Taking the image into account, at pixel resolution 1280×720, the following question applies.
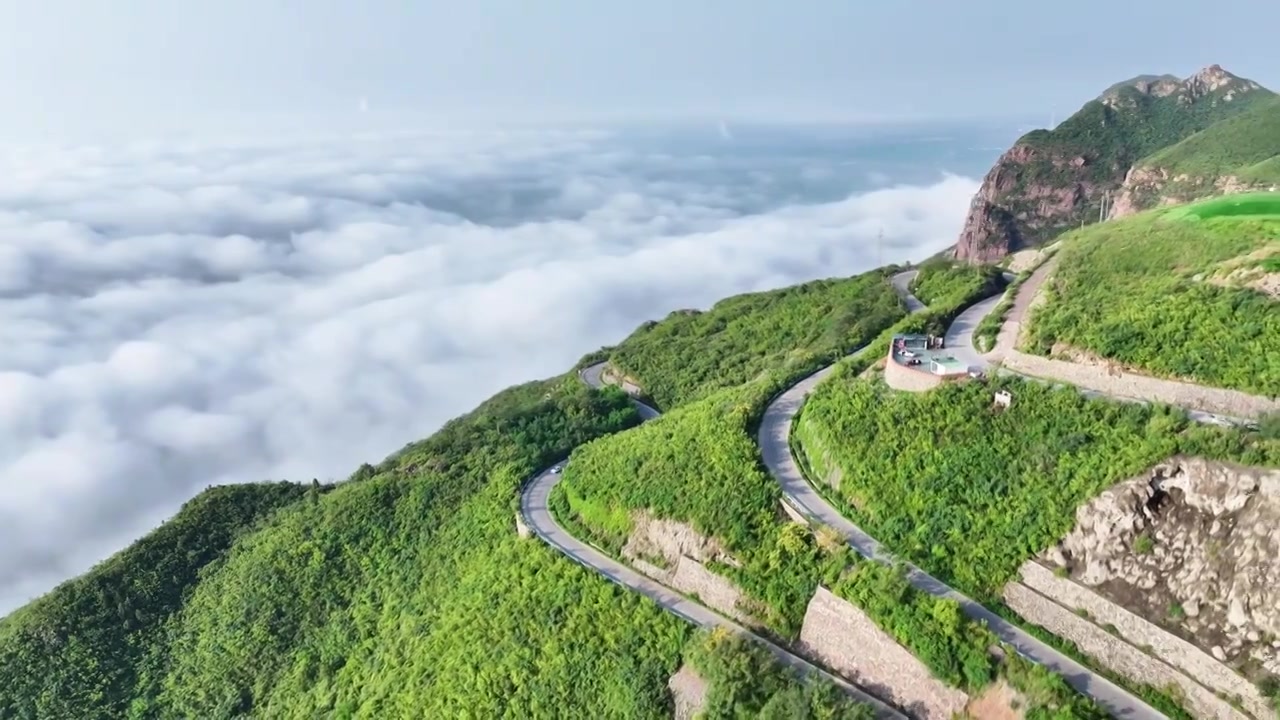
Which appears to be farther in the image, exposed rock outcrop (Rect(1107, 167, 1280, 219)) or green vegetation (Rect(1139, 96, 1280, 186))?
green vegetation (Rect(1139, 96, 1280, 186))

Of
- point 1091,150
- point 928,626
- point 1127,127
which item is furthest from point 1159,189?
point 928,626

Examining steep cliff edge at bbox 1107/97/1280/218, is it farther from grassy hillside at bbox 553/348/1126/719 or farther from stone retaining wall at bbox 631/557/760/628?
stone retaining wall at bbox 631/557/760/628

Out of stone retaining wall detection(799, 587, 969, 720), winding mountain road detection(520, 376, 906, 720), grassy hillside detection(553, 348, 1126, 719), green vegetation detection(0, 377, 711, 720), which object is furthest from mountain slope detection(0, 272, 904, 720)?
grassy hillside detection(553, 348, 1126, 719)

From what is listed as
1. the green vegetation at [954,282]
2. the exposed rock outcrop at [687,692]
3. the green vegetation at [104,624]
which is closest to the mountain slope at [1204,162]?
the green vegetation at [954,282]

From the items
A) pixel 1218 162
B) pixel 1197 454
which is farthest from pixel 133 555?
pixel 1218 162

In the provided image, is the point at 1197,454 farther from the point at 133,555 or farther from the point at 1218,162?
the point at 1218,162

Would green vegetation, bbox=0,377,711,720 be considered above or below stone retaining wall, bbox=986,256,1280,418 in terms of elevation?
below

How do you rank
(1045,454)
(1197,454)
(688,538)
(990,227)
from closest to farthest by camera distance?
(1197,454) < (1045,454) < (688,538) < (990,227)

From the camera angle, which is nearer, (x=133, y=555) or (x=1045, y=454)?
(x=1045, y=454)

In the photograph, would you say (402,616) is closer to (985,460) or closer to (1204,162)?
(985,460)
